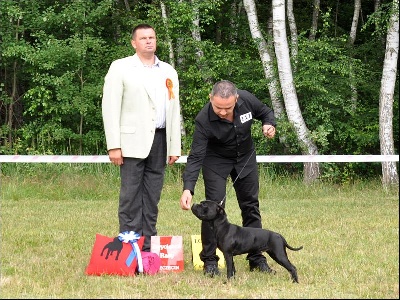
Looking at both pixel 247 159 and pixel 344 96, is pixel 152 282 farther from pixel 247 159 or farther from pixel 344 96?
pixel 344 96

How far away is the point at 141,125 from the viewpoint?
20.6ft

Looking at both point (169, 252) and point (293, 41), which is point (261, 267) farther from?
point (293, 41)

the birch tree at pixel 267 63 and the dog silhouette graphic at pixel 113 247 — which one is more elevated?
the birch tree at pixel 267 63

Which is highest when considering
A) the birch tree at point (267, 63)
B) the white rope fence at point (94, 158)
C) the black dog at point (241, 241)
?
the birch tree at point (267, 63)

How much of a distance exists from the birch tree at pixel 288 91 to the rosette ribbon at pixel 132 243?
812cm

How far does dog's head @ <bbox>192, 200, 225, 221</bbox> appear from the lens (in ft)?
19.3

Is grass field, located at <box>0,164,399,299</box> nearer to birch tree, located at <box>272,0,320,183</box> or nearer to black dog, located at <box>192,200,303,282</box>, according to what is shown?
black dog, located at <box>192,200,303,282</box>

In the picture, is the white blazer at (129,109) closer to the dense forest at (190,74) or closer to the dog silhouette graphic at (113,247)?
the dog silhouette graphic at (113,247)

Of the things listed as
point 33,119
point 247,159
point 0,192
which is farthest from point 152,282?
point 33,119

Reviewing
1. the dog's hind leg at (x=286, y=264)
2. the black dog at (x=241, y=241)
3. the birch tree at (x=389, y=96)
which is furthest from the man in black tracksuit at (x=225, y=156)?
the birch tree at (x=389, y=96)

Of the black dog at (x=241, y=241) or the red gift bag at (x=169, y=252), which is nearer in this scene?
the black dog at (x=241, y=241)

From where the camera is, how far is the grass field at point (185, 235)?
570 cm

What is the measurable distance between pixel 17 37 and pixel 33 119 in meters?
1.85

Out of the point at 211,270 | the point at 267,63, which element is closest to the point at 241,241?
the point at 211,270
